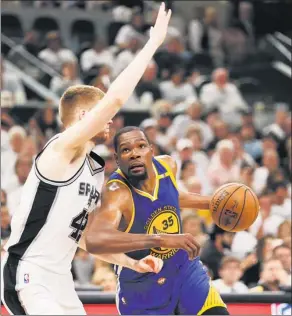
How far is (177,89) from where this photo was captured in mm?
15445

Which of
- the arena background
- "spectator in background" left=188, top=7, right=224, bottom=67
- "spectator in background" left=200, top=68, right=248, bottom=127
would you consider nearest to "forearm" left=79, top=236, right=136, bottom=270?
the arena background

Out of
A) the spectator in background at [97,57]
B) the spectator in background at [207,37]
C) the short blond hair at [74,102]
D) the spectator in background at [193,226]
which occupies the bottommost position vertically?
the spectator in background at [193,226]


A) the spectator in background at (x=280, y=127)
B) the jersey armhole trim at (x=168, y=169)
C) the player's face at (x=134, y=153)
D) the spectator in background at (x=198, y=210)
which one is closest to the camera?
the player's face at (x=134, y=153)

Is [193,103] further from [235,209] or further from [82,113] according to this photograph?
[82,113]

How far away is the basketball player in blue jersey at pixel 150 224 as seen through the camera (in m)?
5.98

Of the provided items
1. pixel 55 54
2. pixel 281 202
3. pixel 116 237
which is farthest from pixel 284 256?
pixel 55 54

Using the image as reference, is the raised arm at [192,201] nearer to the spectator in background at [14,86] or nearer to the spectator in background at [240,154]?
the spectator in background at [240,154]

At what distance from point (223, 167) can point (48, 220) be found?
7.51 metres

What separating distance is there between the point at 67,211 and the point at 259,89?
12347mm

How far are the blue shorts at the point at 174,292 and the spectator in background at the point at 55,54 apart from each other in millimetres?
9273

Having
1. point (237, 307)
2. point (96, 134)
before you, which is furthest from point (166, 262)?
point (237, 307)

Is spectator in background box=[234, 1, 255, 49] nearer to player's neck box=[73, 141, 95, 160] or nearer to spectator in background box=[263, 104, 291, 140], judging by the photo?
spectator in background box=[263, 104, 291, 140]

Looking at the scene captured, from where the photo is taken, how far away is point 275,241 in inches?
410

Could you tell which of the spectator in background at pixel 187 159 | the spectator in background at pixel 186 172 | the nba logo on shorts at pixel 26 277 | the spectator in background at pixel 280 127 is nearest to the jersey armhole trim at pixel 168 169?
the nba logo on shorts at pixel 26 277
